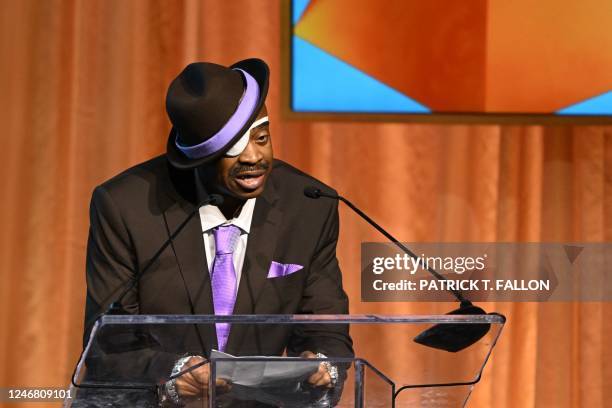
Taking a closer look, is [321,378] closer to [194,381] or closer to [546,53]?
[194,381]

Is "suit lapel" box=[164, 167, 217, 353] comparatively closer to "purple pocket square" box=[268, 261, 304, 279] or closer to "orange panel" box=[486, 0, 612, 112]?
"purple pocket square" box=[268, 261, 304, 279]

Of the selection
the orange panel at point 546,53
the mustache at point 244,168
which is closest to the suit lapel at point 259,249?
the mustache at point 244,168

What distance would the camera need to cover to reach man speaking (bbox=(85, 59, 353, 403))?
225 cm

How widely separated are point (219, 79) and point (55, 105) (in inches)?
54.4

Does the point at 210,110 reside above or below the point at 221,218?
above

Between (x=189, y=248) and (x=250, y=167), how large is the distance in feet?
0.74

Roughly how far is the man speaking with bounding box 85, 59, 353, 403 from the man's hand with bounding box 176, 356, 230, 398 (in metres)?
0.50

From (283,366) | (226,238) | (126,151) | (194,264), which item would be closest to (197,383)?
(283,366)

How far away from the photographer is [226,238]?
2.34 meters

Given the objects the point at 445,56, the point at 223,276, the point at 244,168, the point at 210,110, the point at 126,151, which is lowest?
the point at 223,276

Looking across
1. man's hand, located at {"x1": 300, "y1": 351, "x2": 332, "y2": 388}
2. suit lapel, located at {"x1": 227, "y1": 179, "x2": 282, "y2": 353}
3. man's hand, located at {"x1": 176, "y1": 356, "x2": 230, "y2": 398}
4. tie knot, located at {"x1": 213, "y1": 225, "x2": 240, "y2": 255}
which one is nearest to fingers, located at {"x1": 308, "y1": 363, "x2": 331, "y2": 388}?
man's hand, located at {"x1": 300, "y1": 351, "x2": 332, "y2": 388}

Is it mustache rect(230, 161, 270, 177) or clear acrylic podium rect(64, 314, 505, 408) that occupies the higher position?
mustache rect(230, 161, 270, 177)

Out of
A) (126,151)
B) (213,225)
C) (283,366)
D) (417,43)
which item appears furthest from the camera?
(417,43)

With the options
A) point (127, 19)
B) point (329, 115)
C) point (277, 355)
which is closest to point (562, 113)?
point (329, 115)
